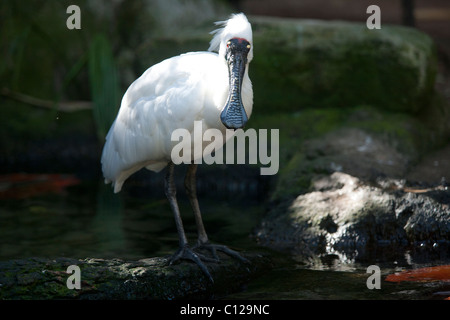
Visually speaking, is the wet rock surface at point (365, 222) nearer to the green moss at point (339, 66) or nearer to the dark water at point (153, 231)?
the dark water at point (153, 231)

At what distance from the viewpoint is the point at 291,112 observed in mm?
9430

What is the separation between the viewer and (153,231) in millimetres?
7746

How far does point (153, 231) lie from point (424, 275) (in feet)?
10.1

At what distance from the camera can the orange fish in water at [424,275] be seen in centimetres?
581

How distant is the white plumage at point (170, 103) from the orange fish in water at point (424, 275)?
188cm

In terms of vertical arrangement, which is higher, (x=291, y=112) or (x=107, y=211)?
(x=291, y=112)

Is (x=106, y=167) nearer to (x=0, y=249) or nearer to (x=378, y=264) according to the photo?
(x=0, y=249)

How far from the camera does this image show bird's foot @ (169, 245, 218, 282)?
5824 mm

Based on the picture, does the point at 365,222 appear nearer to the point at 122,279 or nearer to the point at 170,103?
the point at 170,103

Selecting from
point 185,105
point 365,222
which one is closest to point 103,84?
point 185,105

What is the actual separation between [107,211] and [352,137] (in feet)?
10.3

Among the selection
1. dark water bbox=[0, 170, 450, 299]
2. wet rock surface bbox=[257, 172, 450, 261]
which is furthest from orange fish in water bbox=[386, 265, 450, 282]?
wet rock surface bbox=[257, 172, 450, 261]

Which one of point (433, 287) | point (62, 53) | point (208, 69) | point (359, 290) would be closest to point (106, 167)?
point (208, 69)
